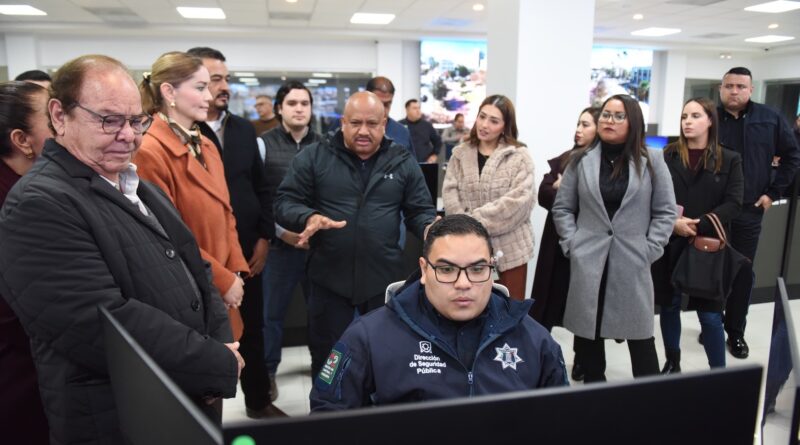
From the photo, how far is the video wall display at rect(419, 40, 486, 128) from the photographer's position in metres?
11.5

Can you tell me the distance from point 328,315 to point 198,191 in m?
0.81

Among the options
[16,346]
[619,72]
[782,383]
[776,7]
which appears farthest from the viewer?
[619,72]

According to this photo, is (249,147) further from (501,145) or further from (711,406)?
(711,406)

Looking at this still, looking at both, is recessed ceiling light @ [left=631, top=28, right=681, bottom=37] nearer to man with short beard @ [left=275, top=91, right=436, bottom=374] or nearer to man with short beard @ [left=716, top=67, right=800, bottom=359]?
man with short beard @ [left=716, top=67, right=800, bottom=359]

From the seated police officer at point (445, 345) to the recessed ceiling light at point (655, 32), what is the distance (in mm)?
11080

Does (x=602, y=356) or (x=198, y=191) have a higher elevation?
(x=198, y=191)

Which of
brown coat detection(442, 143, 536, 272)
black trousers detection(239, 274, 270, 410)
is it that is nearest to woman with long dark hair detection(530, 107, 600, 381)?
brown coat detection(442, 143, 536, 272)

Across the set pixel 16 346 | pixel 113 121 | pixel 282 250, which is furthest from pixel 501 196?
pixel 16 346

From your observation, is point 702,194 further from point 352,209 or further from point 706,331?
point 352,209

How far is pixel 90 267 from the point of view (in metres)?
1.14

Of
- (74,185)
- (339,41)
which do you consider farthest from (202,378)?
(339,41)

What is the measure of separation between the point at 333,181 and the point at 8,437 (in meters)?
1.41

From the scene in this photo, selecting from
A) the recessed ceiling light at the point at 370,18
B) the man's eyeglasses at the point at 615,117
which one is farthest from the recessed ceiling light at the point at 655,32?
the man's eyeglasses at the point at 615,117

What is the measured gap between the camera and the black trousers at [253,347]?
8.27ft
